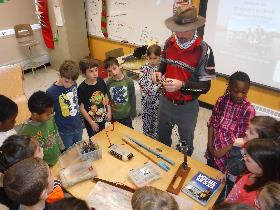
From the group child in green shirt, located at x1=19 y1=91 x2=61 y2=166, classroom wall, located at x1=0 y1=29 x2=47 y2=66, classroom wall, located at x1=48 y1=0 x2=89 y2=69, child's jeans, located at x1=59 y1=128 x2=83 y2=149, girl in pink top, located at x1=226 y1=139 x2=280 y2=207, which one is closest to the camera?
girl in pink top, located at x1=226 y1=139 x2=280 y2=207

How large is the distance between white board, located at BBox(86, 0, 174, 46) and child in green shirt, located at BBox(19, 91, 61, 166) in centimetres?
278

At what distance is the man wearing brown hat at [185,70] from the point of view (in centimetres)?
223

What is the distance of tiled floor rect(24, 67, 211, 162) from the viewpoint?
11.5 feet

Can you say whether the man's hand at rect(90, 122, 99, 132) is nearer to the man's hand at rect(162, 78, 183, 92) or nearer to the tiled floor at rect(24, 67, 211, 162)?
the man's hand at rect(162, 78, 183, 92)

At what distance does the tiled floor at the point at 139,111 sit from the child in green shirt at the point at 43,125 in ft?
5.71

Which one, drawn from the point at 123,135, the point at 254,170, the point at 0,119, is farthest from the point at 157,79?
the point at 0,119

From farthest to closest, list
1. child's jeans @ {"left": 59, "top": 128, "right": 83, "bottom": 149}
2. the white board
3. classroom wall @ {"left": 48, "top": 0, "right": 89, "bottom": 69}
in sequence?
classroom wall @ {"left": 48, "top": 0, "right": 89, "bottom": 69} < the white board < child's jeans @ {"left": 59, "top": 128, "right": 83, "bottom": 149}

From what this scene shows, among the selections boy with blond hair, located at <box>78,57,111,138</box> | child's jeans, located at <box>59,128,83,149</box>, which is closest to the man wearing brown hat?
boy with blond hair, located at <box>78,57,111,138</box>

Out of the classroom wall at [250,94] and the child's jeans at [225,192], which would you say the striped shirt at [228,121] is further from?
the classroom wall at [250,94]

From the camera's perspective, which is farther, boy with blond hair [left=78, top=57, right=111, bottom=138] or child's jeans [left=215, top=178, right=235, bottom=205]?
boy with blond hair [left=78, top=57, right=111, bottom=138]

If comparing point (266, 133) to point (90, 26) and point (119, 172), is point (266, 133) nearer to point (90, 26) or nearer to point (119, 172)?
point (119, 172)

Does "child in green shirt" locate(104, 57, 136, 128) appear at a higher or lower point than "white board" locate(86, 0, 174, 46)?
lower

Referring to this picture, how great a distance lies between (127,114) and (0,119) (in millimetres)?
1291

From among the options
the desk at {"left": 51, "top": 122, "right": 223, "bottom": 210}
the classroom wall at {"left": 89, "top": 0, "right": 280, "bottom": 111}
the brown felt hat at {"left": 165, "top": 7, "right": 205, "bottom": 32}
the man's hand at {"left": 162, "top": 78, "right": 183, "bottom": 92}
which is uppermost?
the brown felt hat at {"left": 165, "top": 7, "right": 205, "bottom": 32}
